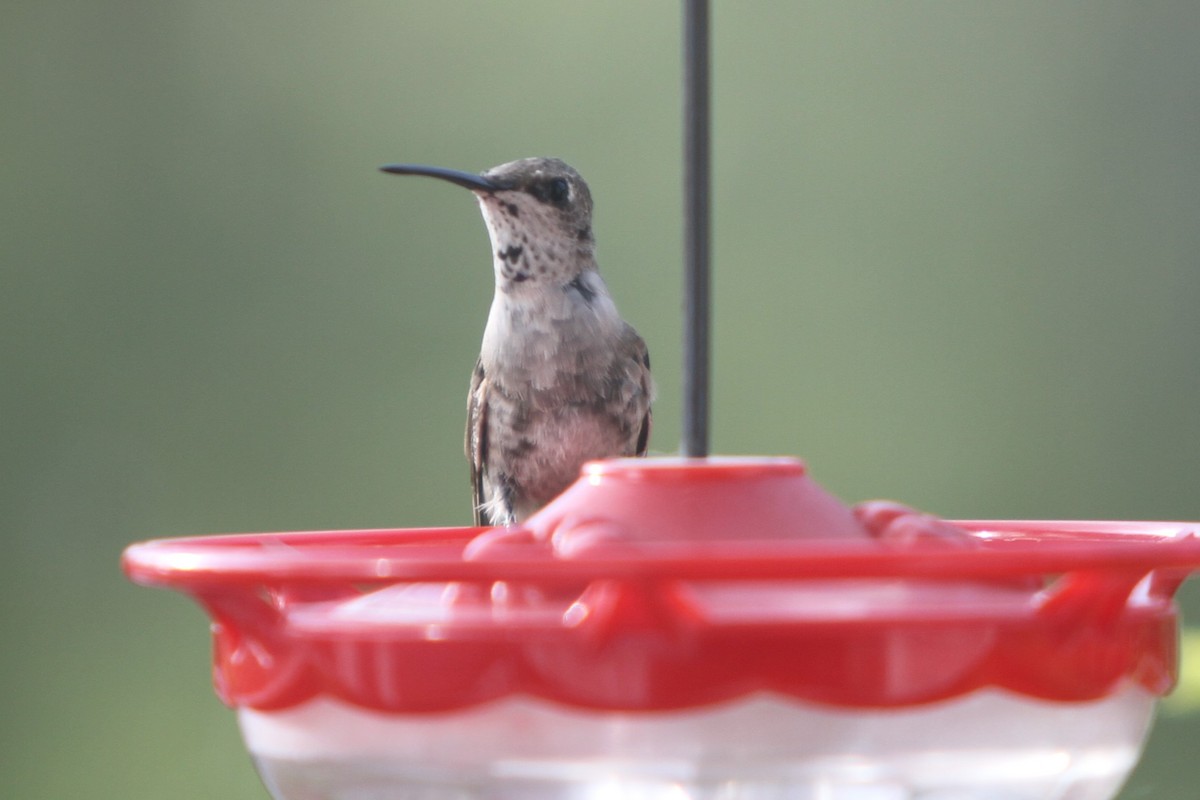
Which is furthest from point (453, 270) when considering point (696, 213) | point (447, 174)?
point (696, 213)

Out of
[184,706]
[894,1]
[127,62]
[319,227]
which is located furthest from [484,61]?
[184,706]

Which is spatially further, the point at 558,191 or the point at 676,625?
the point at 558,191

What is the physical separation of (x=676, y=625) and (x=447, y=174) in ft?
4.12

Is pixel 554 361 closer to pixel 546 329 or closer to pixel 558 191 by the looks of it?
pixel 546 329

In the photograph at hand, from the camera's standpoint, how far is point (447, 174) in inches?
81.0

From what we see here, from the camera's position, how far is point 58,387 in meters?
5.25

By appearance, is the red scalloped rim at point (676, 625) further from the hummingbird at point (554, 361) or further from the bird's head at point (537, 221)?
the hummingbird at point (554, 361)

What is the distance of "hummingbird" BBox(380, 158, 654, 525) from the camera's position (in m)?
2.80

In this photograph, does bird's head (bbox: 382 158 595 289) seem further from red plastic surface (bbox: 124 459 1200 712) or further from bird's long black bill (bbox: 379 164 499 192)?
red plastic surface (bbox: 124 459 1200 712)

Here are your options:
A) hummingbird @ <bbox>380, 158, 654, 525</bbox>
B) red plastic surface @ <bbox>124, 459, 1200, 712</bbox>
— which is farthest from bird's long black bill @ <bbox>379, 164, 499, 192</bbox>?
red plastic surface @ <bbox>124, 459, 1200, 712</bbox>

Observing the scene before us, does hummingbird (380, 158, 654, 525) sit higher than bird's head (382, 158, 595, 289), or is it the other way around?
bird's head (382, 158, 595, 289)

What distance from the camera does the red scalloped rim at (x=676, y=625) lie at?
32.6 inches

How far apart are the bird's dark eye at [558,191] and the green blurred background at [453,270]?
2.26 meters

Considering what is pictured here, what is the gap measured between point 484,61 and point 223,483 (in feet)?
5.74
